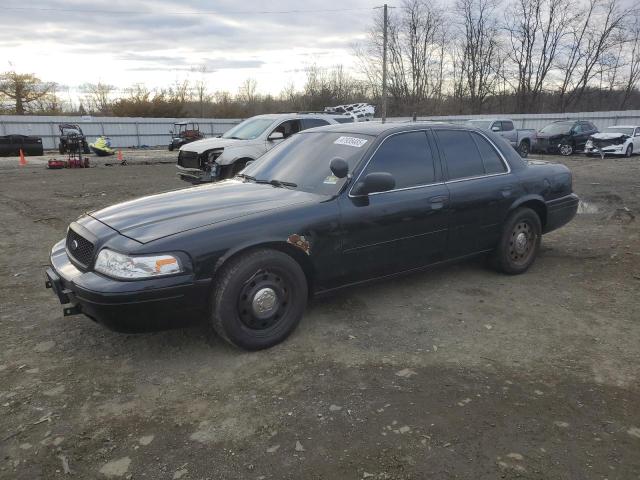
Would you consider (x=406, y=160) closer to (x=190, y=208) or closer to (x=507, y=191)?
(x=507, y=191)

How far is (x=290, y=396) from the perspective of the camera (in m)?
2.98

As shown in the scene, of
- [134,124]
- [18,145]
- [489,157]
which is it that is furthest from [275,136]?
[134,124]

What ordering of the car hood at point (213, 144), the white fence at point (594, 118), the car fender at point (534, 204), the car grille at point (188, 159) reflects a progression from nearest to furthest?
the car fender at point (534, 204) → the car hood at point (213, 144) → the car grille at point (188, 159) → the white fence at point (594, 118)

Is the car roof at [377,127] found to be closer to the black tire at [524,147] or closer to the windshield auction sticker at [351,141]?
the windshield auction sticker at [351,141]

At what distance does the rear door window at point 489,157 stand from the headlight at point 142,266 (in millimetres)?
3231

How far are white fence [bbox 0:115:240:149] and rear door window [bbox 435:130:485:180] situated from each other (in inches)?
1268

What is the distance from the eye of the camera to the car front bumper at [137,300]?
3.01 metres

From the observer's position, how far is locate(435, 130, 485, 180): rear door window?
4555 mm

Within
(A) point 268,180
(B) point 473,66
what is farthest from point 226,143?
(B) point 473,66

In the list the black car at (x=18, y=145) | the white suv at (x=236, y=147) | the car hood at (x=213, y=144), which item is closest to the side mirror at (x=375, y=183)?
the white suv at (x=236, y=147)

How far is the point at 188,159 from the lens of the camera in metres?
10.9

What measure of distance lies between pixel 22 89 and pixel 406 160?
170 feet

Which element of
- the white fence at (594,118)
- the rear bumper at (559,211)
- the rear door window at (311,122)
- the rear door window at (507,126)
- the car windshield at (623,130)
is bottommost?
the rear bumper at (559,211)

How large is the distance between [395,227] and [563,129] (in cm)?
2115
